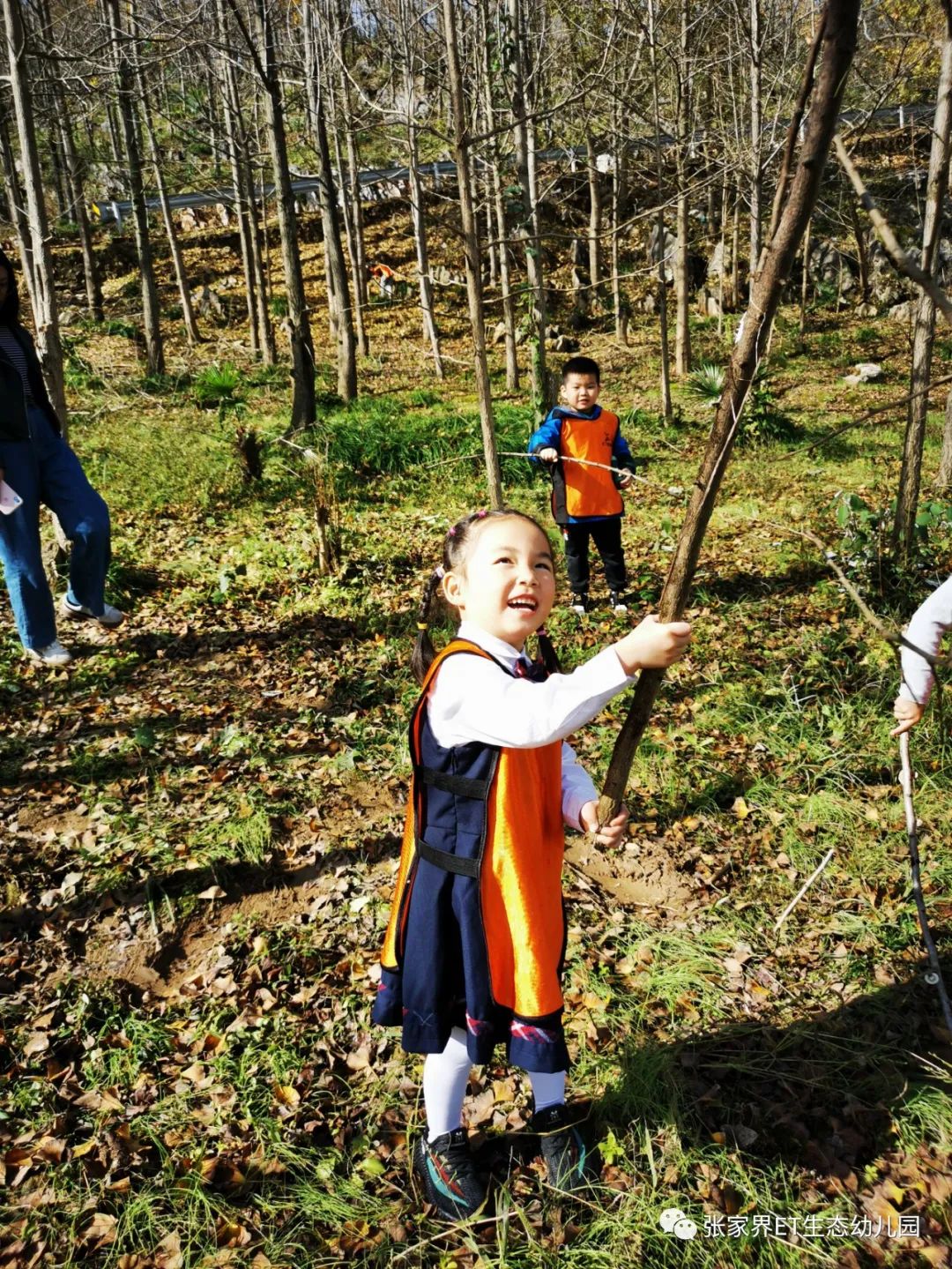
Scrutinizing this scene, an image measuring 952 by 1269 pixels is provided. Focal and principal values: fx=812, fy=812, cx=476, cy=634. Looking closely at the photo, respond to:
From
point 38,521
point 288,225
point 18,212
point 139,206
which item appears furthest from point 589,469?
point 139,206

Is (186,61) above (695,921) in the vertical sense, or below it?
above

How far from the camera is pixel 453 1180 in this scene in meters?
2.19

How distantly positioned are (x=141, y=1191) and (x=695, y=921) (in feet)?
6.77

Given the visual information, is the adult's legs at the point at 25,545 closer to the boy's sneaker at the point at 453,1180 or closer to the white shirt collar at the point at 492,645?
the white shirt collar at the point at 492,645

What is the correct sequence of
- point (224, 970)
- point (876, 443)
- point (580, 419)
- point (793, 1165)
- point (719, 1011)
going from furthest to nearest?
point (876, 443), point (580, 419), point (224, 970), point (719, 1011), point (793, 1165)

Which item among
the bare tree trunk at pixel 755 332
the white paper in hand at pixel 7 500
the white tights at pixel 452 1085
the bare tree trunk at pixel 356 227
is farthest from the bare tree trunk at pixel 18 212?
the bare tree trunk at pixel 356 227

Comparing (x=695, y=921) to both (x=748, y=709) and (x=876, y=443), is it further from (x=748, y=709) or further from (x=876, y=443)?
(x=876, y=443)

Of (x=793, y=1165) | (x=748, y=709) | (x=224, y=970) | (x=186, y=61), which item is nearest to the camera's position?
(x=793, y=1165)

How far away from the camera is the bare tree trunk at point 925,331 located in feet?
15.6

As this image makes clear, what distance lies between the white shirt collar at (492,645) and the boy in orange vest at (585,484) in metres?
3.67

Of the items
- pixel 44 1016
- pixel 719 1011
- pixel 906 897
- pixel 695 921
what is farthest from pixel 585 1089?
pixel 44 1016

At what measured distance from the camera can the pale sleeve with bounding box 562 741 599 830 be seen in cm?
203

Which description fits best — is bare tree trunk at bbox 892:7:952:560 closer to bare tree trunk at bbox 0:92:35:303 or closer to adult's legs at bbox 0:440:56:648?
adult's legs at bbox 0:440:56:648

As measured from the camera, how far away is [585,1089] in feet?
8.32
